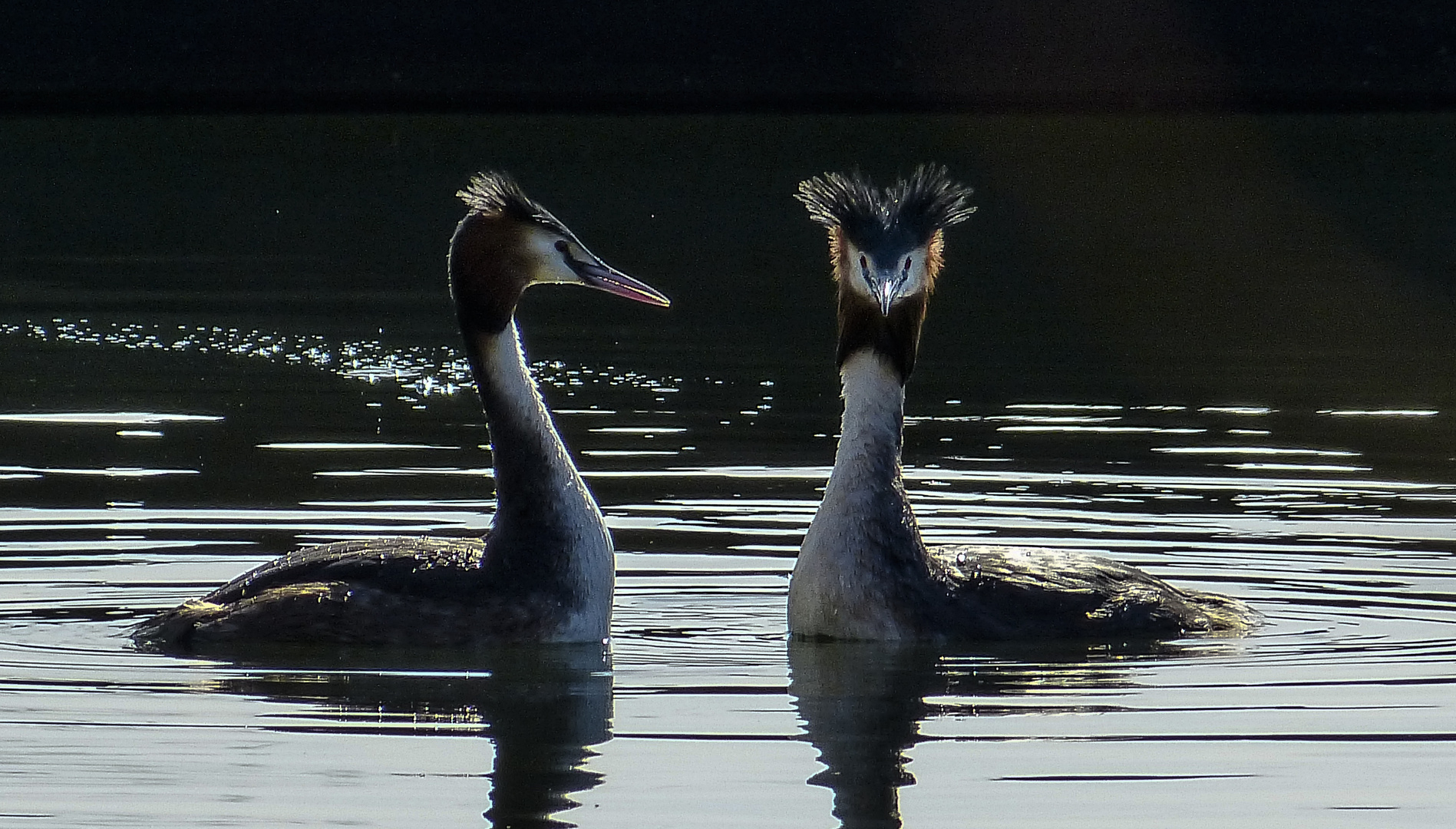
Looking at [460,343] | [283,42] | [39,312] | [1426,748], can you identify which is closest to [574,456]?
[460,343]

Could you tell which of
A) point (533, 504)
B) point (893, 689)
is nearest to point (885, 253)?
point (533, 504)

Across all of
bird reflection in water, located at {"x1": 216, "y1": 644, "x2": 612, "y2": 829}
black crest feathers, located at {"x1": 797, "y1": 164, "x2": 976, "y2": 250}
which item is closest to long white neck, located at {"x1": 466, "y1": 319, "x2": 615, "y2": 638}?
bird reflection in water, located at {"x1": 216, "y1": 644, "x2": 612, "y2": 829}

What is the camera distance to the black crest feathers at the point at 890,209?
9.51 metres

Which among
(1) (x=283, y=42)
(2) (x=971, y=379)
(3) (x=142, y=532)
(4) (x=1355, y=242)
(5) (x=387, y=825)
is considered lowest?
(5) (x=387, y=825)

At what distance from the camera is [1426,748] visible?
779cm

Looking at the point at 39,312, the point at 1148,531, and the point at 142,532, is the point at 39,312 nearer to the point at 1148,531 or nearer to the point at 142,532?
the point at 142,532

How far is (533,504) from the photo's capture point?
9484 mm

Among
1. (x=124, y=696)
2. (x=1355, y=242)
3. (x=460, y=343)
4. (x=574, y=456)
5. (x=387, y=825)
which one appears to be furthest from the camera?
(x=1355, y=242)

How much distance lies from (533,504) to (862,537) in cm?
114

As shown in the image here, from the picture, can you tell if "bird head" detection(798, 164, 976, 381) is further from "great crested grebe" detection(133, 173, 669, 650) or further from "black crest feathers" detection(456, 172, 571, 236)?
"black crest feathers" detection(456, 172, 571, 236)

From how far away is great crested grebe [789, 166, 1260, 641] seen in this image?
936cm

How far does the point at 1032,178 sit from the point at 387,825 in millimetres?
26578

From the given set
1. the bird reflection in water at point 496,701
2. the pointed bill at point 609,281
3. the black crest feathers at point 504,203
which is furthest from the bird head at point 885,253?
the bird reflection in water at point 496,701

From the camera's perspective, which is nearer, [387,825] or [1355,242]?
[387,825]
